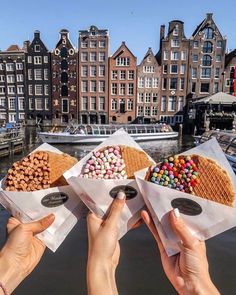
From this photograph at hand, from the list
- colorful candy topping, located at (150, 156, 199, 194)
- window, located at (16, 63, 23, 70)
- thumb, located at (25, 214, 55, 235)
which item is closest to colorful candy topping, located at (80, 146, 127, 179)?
colorful candy topping, located at (150, 156, 199, 194)

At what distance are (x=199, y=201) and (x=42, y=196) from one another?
107 cm

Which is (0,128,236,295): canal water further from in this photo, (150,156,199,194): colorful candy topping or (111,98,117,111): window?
(111,98,117,111): window

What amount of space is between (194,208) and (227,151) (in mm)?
10039

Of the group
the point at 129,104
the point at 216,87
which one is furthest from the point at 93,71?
the point at 216,87

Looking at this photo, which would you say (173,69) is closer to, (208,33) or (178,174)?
(208,33)

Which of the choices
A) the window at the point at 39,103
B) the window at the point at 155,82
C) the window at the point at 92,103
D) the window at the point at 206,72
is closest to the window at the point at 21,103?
the window at the point at 39,103

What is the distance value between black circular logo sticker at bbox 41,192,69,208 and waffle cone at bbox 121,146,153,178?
51 cm

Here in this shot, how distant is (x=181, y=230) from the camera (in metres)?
1.53

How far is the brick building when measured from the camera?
3491 cm

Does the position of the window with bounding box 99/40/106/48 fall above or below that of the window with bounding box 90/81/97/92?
above

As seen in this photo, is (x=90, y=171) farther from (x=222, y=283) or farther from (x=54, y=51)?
(x=54, y=51)

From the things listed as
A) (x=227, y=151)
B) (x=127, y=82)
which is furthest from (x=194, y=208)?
(x=127, y=82)

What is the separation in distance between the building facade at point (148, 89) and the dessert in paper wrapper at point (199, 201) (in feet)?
112

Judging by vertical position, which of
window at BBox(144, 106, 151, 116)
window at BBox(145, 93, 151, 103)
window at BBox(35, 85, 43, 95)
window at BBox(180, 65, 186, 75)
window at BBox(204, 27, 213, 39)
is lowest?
window at BBox(144, 106, 151, 116)
